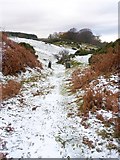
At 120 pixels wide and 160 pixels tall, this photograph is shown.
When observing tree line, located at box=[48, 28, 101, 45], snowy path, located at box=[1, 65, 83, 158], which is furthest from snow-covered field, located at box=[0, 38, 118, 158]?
tree line, located at box=[48, 28, 101, 45]

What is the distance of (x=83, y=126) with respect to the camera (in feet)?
42.6

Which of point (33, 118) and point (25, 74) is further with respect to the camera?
point (25, 74)

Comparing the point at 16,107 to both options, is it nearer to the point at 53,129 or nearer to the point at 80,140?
the point at 53,129

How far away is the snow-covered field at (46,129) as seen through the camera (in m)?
10.6

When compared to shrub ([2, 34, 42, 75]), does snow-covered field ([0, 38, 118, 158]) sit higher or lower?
lower

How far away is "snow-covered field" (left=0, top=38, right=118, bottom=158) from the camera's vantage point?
34.9 feet

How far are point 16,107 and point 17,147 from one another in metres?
4.85

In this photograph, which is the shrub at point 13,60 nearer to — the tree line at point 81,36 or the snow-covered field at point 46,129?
the snow-covered field at point 46,129

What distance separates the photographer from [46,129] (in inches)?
500

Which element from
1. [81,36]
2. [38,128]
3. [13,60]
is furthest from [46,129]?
[81,36]

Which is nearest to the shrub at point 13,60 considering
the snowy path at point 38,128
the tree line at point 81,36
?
the snowy path at point 38,128

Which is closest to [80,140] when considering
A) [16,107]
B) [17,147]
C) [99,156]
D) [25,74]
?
[99,156]

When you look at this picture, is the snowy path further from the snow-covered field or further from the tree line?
the tree line

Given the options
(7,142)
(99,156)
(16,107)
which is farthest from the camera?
(16,107)
